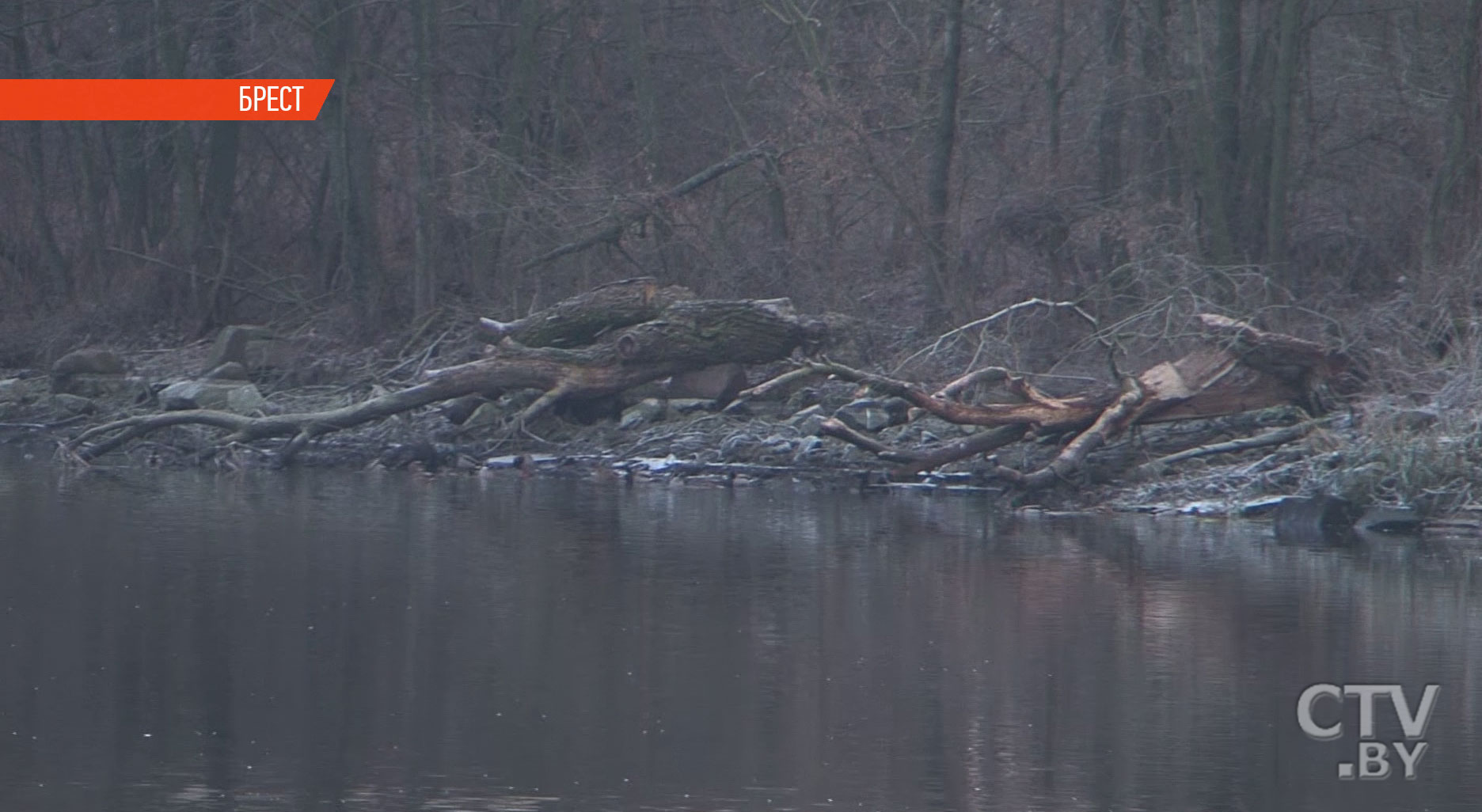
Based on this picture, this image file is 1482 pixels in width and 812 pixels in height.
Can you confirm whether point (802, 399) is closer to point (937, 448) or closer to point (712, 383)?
point (712, 383)

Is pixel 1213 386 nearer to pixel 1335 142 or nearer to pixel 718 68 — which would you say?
pixel 1335 142

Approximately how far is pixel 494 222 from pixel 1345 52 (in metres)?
10.7

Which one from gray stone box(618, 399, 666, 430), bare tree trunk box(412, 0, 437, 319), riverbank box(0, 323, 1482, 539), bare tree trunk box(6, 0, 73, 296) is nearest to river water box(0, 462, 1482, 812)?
riverbank box(0, 323, 1482, 539)

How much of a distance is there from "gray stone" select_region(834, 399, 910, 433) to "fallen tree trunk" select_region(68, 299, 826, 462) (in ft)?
2.84

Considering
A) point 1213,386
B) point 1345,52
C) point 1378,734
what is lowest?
point 1378,734

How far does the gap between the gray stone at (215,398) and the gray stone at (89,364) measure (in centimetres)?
208

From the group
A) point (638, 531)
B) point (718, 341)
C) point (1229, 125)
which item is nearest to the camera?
point (638, 531)

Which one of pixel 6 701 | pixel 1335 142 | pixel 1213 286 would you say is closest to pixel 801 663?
pixel 6 701

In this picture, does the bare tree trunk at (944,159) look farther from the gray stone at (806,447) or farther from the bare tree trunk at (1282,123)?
the gray stone at (806,447)

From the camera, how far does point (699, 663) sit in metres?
8.64

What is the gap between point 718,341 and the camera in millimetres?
18359

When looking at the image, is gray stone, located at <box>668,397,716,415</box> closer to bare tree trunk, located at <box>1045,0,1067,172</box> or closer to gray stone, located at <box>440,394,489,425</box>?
gray stone, located at <box>440,394,489,425</box>

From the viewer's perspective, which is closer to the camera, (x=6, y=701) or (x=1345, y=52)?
(x=6, y=701)

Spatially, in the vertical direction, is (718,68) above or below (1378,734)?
above
